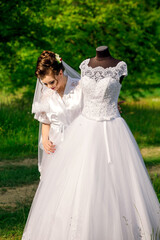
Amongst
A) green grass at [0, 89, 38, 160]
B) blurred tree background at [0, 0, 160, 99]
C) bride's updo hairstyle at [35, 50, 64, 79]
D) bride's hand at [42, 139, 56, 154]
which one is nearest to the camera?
bride's updo hairstyle at [35, 50, 64, 79]

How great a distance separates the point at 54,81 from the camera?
4.03 metres

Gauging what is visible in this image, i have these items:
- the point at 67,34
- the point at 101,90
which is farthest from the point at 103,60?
the point at 67,34

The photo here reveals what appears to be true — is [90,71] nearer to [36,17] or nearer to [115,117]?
[115,117]

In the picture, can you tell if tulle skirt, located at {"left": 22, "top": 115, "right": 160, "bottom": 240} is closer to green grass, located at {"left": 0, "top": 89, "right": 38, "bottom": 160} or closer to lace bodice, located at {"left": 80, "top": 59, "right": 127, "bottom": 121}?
lace bodice, located at {"left": 80, "top": 59, "right": 127, "bottom": 121}

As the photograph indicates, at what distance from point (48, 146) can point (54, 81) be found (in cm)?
76

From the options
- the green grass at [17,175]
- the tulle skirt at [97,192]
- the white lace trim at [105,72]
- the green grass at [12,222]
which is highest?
the white lace trim at [105,72]

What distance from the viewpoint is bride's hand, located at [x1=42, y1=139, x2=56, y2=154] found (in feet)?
13.7

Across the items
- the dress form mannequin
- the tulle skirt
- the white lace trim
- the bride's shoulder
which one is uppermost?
the dress form mannequin

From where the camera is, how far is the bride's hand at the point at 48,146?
4.17 metres

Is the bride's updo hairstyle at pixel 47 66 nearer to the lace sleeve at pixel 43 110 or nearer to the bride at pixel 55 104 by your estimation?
the bride at pixel 55 104

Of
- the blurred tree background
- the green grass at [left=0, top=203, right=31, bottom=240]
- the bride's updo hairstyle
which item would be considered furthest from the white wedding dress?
the blurred tree background

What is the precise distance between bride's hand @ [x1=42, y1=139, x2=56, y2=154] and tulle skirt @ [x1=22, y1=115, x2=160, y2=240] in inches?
7.8


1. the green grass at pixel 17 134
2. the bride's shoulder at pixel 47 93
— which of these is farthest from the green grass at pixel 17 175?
the bride's shoulder at pixel 47 93

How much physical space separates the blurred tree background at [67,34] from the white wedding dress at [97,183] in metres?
8.13
